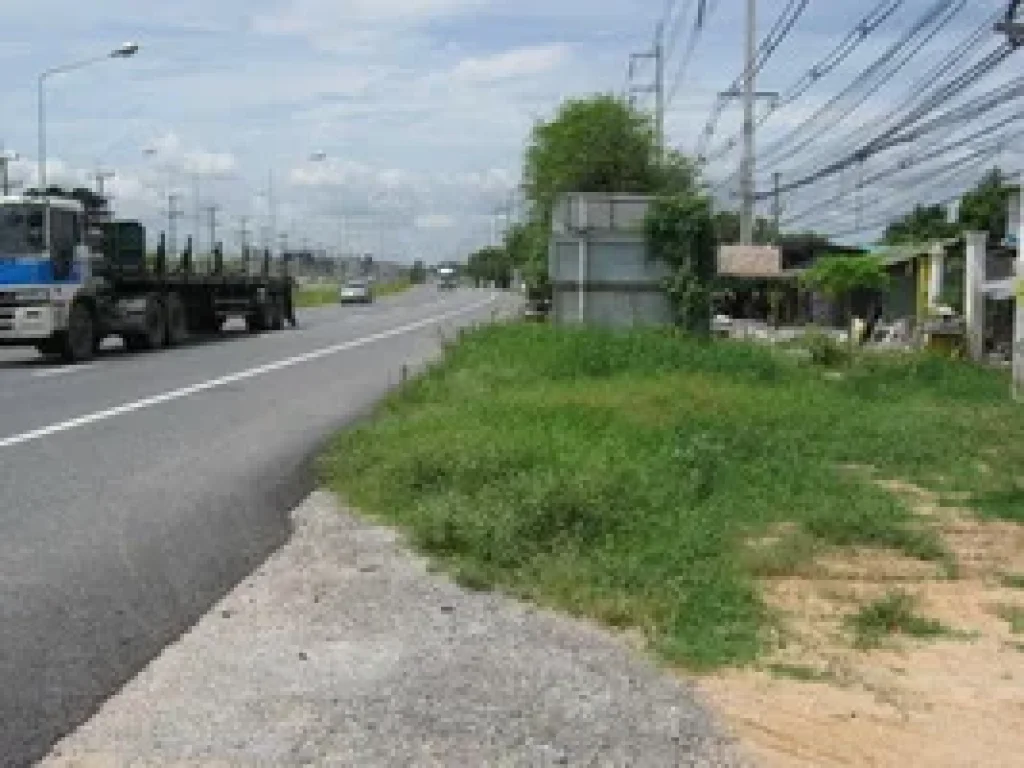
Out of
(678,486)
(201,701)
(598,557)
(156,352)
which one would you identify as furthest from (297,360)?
(201,701)

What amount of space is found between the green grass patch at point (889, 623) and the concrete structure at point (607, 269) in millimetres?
20574

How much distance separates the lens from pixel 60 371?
23594 mm

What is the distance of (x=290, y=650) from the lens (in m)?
6.18

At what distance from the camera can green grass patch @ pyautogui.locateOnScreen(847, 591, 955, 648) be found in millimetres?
6574

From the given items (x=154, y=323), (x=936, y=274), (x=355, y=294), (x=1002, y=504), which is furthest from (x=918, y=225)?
(x=1002, y=504)

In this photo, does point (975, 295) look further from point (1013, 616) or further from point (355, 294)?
point (355, 294)

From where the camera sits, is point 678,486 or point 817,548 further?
point 678,486

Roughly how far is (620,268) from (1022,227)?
1014 cm

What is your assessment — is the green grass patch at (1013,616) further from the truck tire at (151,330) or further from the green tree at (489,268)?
the green tree at (489,268)

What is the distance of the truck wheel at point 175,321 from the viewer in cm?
3169

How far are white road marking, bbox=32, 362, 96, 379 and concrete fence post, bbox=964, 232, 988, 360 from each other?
1663 centimetres

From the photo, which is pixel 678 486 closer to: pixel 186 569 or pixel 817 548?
pixel 817 548

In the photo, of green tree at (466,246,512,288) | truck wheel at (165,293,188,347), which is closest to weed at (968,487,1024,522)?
truck wheel at (165,293,188,347)

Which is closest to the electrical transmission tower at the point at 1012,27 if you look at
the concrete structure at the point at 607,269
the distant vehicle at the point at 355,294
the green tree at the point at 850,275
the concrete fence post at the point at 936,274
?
the concrete structure at the point at 607,269
